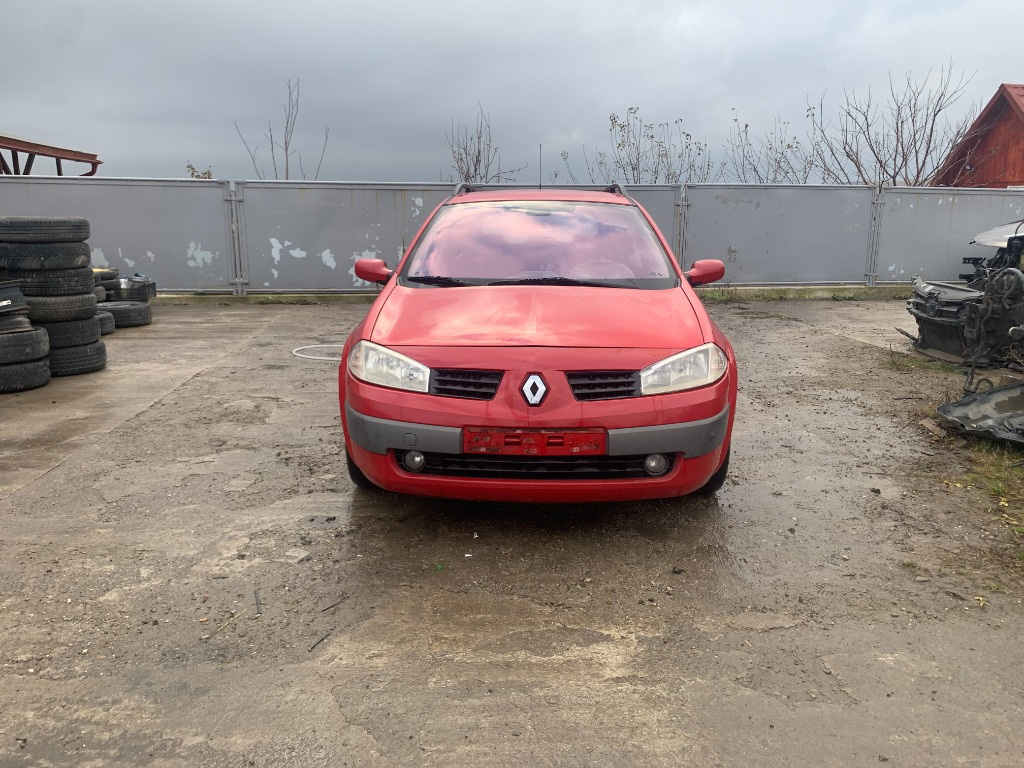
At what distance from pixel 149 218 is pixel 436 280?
426 inches

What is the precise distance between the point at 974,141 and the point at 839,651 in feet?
86.6

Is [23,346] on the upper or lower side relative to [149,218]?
lower

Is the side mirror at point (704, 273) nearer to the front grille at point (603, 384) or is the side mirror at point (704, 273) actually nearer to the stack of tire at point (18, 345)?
the front grille at point (603, 384)

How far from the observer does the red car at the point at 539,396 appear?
2998mm

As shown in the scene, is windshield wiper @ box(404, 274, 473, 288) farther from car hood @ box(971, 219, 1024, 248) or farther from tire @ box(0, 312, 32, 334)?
car hood @ box(971, 219, 1024, 248)

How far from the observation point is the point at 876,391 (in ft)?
20.8

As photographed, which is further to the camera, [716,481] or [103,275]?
[103,275]

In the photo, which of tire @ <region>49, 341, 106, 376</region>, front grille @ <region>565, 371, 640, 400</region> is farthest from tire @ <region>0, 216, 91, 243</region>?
front grille @ <region>565, 371, 640, 400</region>

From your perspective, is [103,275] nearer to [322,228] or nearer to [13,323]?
[322,228]

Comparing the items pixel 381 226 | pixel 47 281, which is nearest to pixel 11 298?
pixel 47 281

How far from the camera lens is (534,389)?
3010 millimetres

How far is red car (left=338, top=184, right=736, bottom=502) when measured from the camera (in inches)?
118

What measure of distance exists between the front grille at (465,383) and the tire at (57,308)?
5080 mm

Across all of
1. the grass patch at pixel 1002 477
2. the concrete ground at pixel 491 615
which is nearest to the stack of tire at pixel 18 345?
the concrete ground at pixel 491 615
